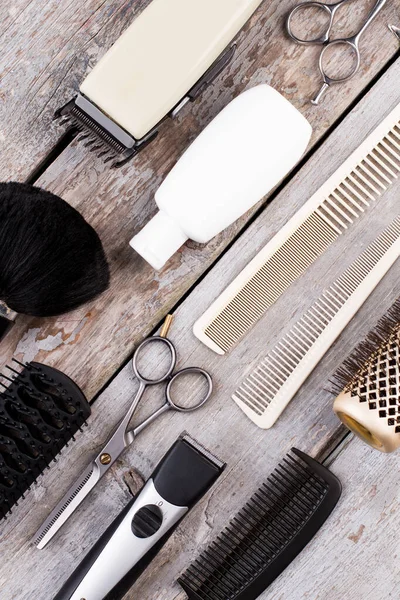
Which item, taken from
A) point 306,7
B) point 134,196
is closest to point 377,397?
point 134,196

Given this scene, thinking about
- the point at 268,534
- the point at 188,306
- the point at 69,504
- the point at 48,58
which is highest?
the point at 48,58

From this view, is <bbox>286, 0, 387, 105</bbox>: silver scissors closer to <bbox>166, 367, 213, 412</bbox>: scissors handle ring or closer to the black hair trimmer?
<bbox>166, 367, 213, 412</bbox>: scissors handle ring

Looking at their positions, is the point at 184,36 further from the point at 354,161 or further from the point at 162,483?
the point at 162,483

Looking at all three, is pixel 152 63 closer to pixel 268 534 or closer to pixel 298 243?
pixel 298 243

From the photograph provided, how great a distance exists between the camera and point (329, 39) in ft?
2.57

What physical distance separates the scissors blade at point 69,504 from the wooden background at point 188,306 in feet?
0.06

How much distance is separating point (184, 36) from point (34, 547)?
1.97 feet

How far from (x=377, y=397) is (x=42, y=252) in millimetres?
382

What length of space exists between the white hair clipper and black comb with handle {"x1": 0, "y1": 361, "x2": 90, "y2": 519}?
27cm

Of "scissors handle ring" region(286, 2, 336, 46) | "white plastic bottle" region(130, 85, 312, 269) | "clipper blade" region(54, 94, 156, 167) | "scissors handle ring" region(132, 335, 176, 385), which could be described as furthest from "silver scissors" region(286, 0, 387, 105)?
"scissors handle ring" region(132, 335, 176, 385)

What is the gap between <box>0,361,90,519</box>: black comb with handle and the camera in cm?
69

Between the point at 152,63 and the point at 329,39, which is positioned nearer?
the point at 152,63

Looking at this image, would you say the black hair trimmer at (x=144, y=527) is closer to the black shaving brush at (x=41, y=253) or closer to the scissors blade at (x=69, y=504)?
the scissors blade at (x=69, y=504)

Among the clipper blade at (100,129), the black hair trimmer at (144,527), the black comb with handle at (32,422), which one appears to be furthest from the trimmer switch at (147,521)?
the clipper blade at (100,129)
